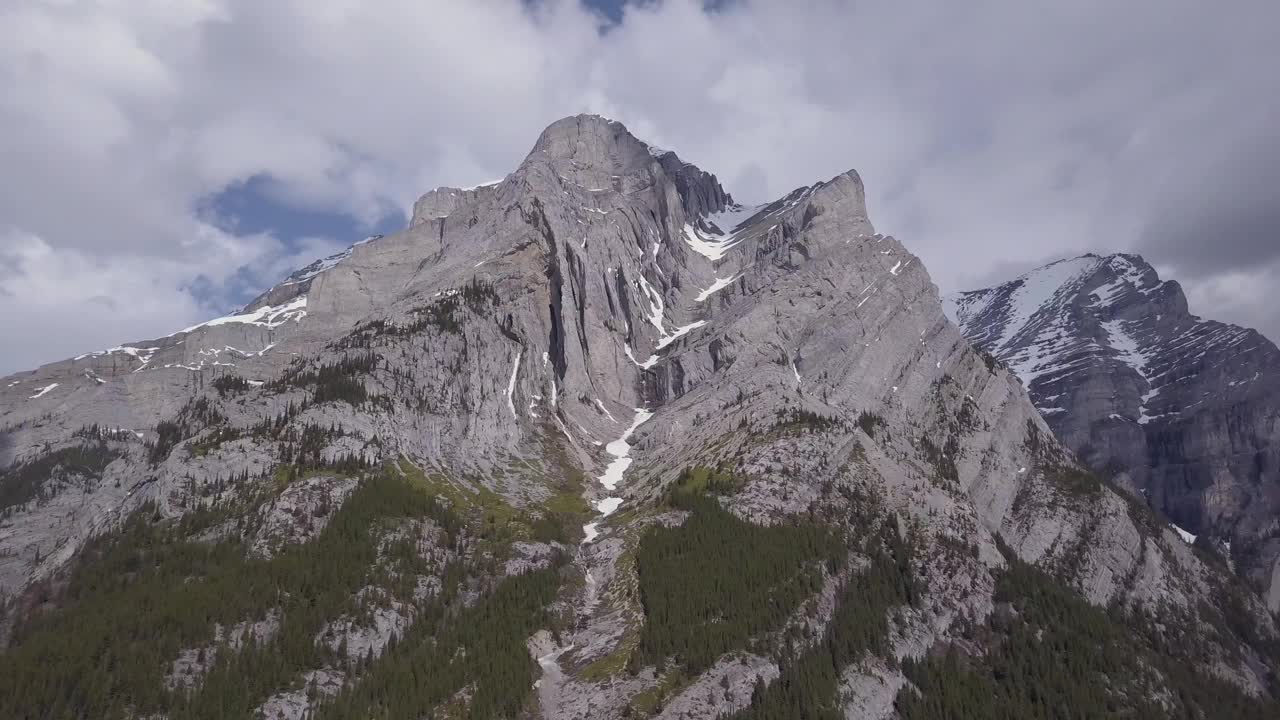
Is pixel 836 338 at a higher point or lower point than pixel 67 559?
higher

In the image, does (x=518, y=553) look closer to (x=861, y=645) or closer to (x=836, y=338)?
(x=861, y=645)

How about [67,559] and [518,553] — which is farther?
[518,553]

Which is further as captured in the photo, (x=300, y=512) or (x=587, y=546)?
(x=587, y=546)

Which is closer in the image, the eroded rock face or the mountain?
the mountain

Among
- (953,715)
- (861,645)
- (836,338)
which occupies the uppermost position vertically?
(836,338)

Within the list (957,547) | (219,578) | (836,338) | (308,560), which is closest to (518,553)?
(308,560)

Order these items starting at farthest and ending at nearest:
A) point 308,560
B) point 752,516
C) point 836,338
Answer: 1. point 836,338
2. point 752,516
3. point 308,560

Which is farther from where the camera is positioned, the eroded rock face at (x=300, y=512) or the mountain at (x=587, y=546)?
the eroded rock face at (x=300, y=512)

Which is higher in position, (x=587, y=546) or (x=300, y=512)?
(x=300, y=512)
